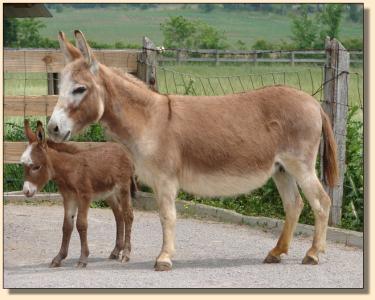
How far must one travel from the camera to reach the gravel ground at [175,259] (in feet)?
25.3

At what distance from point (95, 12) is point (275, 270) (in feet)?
170

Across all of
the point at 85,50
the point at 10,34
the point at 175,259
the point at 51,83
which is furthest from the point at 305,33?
the point at 85,50

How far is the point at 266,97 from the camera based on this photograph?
8.73 meters

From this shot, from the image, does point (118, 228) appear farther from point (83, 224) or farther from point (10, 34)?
point (10, 34)

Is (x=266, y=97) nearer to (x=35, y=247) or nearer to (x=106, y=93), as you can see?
(x=106, y=93)

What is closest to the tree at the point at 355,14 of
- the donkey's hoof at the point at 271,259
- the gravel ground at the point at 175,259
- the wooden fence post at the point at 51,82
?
the wooden fence post at the point at 51,82

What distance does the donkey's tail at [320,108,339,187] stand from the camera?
8.91 meters

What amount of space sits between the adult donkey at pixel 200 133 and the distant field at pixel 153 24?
135 ft

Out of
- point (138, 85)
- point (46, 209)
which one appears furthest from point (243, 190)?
point (46, 209)

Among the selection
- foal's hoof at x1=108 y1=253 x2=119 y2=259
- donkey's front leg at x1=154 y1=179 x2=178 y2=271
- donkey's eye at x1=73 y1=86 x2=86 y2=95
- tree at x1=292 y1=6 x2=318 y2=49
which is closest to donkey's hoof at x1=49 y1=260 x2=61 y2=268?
foal's hoof at x1=108 y1=253 x2=119 y2=259

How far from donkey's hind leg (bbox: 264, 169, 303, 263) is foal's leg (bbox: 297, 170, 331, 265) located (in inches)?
9.8

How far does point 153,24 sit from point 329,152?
49563 millimetres

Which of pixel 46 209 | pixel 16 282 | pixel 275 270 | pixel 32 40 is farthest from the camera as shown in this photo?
pixel 32 40

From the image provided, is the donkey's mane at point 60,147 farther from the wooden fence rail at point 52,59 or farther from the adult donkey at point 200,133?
the wooden fence rail at point 52,59
